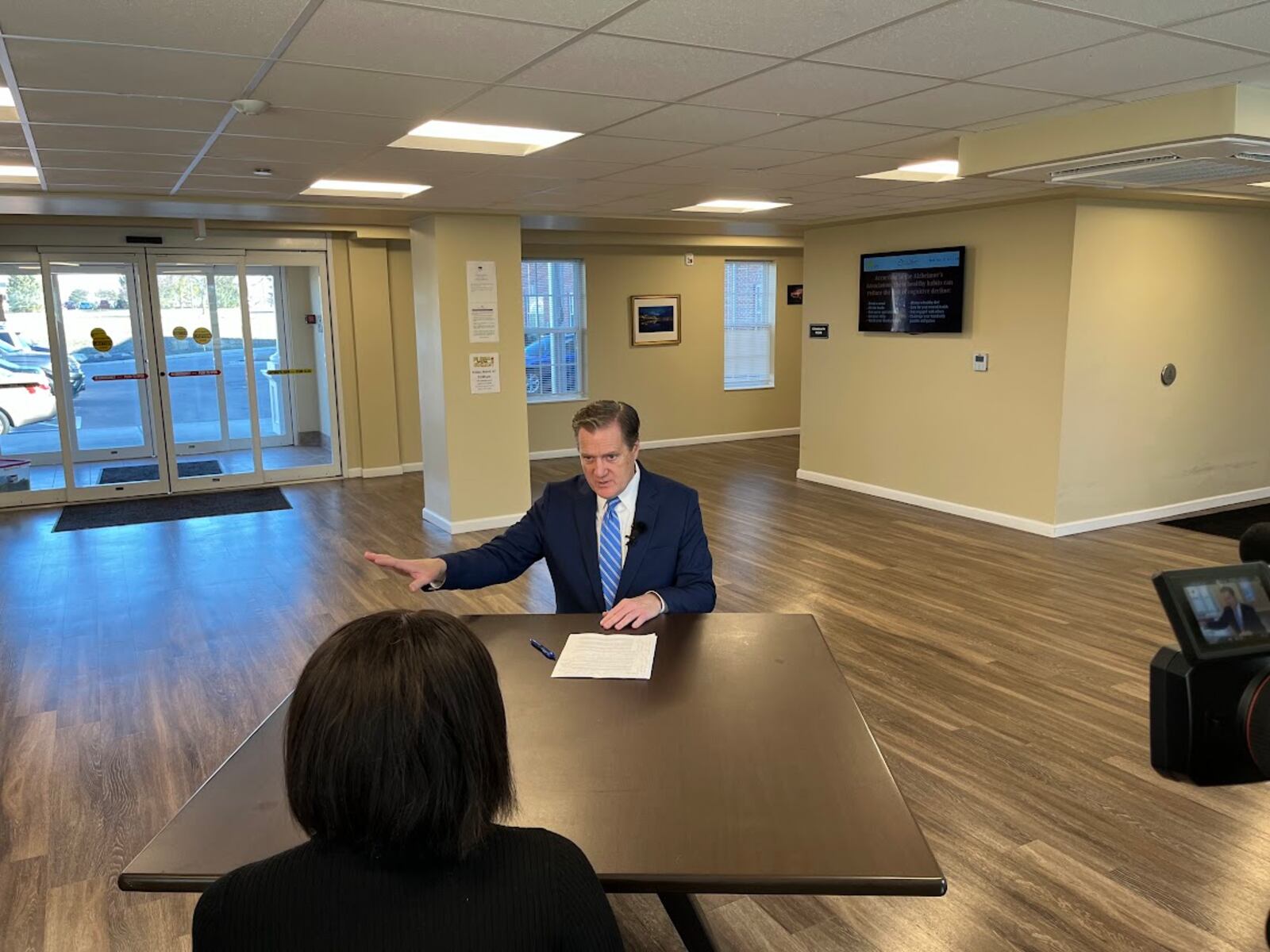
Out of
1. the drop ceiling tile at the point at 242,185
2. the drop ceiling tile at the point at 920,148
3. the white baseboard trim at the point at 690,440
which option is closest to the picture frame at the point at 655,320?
the white baseboard trim at the point at 690,440

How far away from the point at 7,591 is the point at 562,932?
580cm

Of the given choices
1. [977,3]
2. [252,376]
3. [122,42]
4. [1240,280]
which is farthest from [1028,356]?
[252,376]

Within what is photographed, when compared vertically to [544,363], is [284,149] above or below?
above

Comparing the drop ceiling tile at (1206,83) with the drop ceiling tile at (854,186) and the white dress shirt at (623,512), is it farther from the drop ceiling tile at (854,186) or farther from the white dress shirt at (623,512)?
the white dress shirt at (623,512)

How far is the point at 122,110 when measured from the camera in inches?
129

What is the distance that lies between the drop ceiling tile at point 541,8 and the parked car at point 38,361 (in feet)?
23.5

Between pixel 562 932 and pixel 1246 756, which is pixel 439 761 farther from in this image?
pixel 1246 756

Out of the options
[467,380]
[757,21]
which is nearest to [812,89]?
A: [757,21]

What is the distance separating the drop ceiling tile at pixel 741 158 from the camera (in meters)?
4.25

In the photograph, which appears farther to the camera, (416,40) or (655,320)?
(655,320)

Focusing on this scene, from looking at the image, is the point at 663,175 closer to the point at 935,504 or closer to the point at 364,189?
the point at 364,189

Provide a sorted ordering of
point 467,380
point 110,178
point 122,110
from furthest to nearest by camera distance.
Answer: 1. point 467,380
2. point 110,178
3. point 122,110

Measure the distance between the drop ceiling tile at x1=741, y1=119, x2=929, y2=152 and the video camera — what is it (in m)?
3.03

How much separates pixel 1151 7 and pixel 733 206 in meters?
4.63
